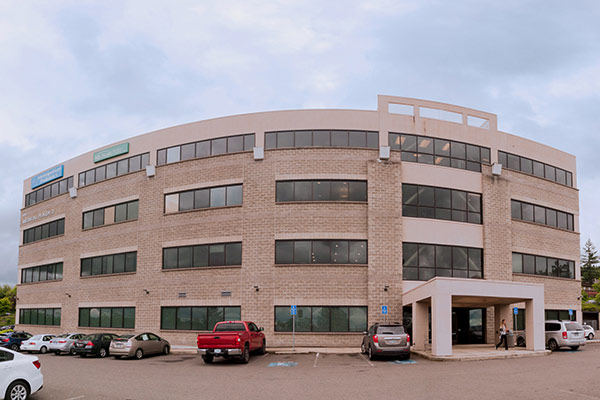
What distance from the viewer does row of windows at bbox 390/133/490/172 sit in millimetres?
32781

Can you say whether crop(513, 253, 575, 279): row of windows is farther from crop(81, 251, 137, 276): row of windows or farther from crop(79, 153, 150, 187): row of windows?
crop(79, 153, 150, 187): row of windows

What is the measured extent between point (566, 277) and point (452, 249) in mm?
11823

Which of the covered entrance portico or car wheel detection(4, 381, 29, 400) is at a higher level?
the covered entrance portico

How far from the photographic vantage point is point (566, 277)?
38.4 meters

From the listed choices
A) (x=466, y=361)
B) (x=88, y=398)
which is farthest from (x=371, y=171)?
(x=88, y=398)

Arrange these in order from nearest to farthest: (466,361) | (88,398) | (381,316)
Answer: (88,398) < (466,361) < (381,316)

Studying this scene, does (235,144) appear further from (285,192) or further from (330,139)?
(330,139)

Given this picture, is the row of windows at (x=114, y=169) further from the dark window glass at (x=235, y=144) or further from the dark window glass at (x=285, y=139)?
the dark window glass at (x=285, y=139)

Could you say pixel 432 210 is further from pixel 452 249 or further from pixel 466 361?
pixel 466 361

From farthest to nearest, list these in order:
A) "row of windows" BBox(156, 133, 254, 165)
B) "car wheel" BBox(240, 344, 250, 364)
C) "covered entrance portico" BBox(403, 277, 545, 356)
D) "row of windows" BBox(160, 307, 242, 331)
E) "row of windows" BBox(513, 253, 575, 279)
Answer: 1. "row of windows" BBox(513, 253, 575, 279)
2. "row of windows" BBox(156, 133, 254, 165)
3. "row of windows" BBox(160, 307, 242, 331)
4. "covered entrance portico" BBox(403, 277, 545, 356)
5. "car wheel" BBox(240, 344, 250, 364)

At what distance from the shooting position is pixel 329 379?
17.0 metres

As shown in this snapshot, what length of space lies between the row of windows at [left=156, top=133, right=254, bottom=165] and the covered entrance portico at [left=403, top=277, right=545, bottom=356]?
1355 cm

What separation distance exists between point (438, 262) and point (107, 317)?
23268 millimetres

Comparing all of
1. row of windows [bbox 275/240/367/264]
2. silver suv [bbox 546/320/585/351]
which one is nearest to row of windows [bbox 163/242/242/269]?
row of windows [bbox 275/240/367/264]
